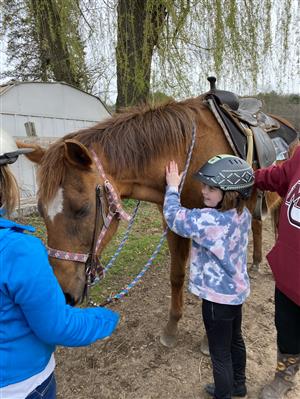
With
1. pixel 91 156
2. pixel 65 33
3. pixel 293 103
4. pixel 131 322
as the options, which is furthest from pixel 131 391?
pixel 293 103

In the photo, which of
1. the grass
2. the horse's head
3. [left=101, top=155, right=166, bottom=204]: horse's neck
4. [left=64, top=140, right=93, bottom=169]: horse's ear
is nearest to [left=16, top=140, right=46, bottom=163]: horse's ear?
the horse's head

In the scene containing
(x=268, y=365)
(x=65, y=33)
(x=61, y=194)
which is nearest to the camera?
(x=61, y=194)

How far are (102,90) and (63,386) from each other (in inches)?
222

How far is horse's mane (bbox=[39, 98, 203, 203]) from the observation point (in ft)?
5.64

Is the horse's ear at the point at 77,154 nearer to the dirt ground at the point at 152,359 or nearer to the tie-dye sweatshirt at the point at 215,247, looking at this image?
the tie-dye sweatshirt at the point at 215,247

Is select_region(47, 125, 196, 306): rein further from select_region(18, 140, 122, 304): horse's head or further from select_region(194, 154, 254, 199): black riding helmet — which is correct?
select_region(194, 154, 254, 199): black riding helmet

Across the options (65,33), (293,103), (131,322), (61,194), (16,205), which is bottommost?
(131,322)

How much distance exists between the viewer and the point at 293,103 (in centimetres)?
876

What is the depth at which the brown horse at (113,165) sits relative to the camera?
66.6 inches

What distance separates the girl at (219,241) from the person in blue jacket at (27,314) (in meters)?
0.66

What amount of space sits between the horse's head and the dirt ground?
3.14 ft

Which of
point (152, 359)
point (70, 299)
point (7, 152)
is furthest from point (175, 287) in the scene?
point (7, 152)

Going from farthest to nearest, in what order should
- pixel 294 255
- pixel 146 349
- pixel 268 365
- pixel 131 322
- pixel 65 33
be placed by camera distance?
1. pixel 65 33
2. pixel 131 322
3. pixel 146 349
4. pixel 268 365
5. pixel 294 255

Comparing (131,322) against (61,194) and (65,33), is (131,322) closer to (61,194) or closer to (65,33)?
(61,194)
